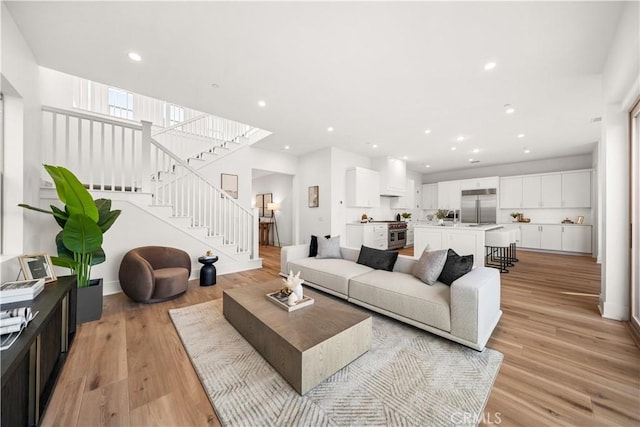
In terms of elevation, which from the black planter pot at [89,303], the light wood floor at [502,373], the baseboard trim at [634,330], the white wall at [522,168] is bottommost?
the light wood floor at [502,373]

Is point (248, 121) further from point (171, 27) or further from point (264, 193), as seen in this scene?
point (264, 193)

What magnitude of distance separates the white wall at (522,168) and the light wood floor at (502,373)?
19.9ft

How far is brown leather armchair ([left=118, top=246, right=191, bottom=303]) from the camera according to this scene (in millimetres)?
2971

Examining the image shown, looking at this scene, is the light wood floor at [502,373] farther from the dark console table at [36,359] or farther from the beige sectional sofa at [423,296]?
the beige sectional sofa at [423,296]

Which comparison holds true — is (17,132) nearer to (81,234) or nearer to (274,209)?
(81,234)

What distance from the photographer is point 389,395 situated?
5.17ft

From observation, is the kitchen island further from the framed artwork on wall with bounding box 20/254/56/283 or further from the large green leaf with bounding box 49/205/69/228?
the large green leaf with bounding box 49/205/69/228

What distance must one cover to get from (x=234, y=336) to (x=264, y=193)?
7073 mm

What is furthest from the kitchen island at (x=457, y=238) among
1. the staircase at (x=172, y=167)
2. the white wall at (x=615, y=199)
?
the staircase at (x=172, y=167)

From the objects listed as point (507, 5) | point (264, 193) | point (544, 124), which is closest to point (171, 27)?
point (507, 5)

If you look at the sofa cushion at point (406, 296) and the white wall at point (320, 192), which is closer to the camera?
the sofa cushion at point (406, 296)

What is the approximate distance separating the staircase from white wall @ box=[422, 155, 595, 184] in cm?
749

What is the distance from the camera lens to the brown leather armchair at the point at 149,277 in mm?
2971

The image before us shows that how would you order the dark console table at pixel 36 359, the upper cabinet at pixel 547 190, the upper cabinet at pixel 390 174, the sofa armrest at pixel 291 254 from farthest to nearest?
1. the upper cabinet at pixel 390 174
2. the upper cabinet at pixel 547 190
3. the sofa armrest at pixel 291 254
4. the dark console table at pixel 36 359
